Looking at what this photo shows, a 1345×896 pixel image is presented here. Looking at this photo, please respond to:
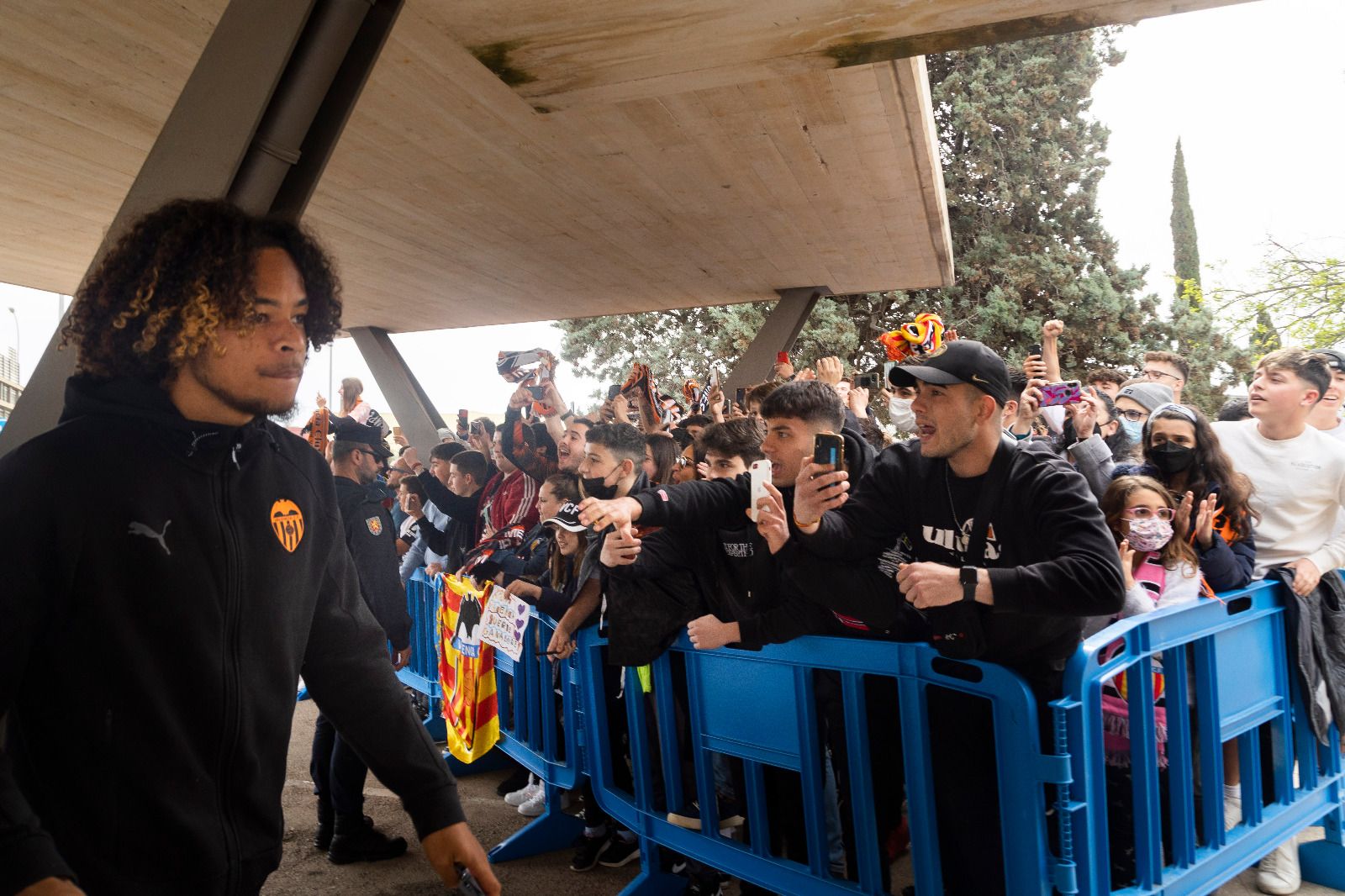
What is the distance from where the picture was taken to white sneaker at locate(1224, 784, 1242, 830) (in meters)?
3.59

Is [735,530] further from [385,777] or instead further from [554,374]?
[554,374]

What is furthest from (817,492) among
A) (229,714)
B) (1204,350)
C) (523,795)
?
(1204,350)

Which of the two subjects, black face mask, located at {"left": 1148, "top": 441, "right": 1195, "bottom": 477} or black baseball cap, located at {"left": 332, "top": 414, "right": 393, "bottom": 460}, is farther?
black baseball cap, located at {"left": 332, "top": 414, "right": 393, "bottom": 460}

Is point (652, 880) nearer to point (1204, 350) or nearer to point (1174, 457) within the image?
point (1174, 457)

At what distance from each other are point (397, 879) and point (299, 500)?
3.26 meters

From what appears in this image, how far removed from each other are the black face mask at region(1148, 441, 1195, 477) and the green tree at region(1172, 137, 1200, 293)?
1286 inches

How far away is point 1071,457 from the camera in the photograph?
4668 mm

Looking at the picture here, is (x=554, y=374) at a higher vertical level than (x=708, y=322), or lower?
lower

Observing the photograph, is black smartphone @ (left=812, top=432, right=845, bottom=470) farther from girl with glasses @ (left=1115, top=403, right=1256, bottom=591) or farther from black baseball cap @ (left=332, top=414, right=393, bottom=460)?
black baseball cap @ (left=332, top=414, right=393, bottom=460)

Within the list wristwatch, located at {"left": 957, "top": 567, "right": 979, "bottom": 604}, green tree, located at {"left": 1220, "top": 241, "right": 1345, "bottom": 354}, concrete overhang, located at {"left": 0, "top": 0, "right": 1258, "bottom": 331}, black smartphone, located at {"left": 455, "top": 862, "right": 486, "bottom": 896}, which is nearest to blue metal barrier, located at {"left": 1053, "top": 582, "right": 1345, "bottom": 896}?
wristwatch, located at {"left": 957, "top": 567, "right": 979, "bottom": 604}

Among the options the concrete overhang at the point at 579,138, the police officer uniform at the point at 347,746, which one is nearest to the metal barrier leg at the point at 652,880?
Result: the police officer uniform at the point at 347,746

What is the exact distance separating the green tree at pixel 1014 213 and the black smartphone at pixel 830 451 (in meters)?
19.0

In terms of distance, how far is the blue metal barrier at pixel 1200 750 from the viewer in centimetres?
265

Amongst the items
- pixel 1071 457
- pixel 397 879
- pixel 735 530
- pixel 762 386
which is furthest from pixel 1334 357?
pixel 397 879
